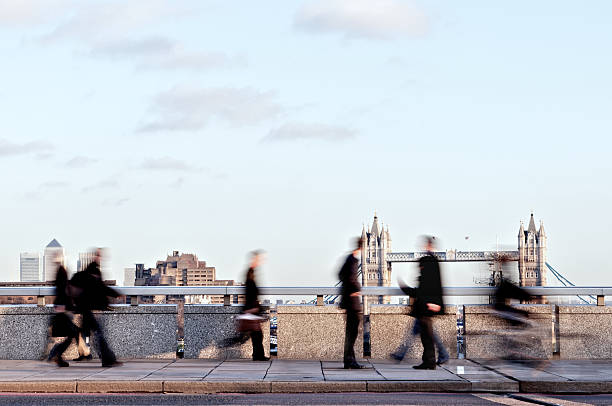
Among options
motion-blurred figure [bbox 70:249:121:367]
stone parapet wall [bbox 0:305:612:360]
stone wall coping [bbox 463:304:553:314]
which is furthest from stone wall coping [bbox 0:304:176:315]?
stone wall coping [bbox 463:304:553:314]

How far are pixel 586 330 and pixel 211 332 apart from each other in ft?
20.2

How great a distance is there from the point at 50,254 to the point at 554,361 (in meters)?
8.20

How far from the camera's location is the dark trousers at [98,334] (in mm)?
14641

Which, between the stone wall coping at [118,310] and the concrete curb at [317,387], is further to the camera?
the stone wall coping at [118,310]

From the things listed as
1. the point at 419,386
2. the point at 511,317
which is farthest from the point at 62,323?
the point at 511,317

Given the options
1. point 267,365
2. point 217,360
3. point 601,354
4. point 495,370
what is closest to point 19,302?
point 217,360

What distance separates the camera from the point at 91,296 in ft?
49.5

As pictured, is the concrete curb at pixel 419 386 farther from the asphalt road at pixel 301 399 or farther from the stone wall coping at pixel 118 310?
the stone wall coping at pixel 118 310

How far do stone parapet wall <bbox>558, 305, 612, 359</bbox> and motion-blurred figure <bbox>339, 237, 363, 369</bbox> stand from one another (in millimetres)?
3890

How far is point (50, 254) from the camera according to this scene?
51.0ft

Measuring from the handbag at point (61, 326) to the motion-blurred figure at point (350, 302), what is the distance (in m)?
4.16

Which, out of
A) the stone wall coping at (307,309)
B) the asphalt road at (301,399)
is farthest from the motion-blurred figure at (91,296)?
the asphalt road at (301,399)

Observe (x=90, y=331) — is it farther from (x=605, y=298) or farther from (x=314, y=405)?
(x=605, y=298)

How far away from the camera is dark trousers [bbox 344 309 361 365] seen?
1438 cm
